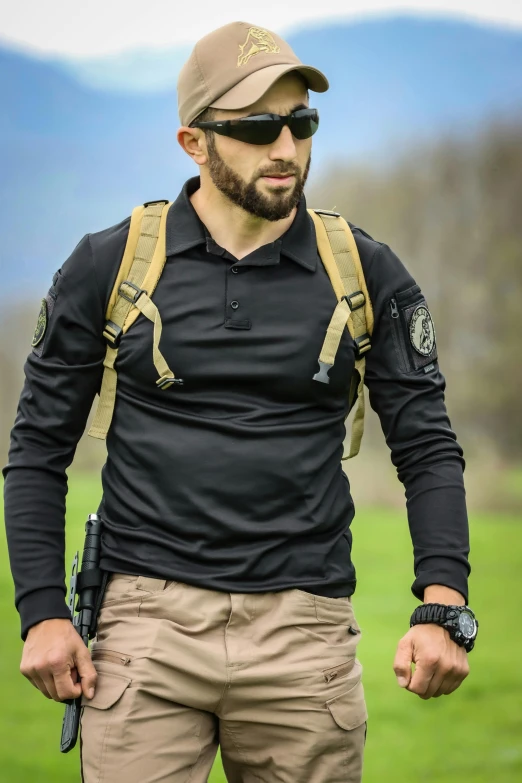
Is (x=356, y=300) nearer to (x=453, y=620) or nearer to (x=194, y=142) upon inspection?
(x=194, y=142)

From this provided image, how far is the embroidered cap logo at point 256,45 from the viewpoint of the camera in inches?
103

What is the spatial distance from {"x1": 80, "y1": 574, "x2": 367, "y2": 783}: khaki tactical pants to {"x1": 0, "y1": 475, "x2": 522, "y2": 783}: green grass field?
→ 237cm

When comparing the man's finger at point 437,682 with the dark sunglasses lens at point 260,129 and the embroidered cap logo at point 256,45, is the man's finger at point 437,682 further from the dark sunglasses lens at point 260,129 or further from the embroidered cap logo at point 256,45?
the embroidered cap logo at point 256,45

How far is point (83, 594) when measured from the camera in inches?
102

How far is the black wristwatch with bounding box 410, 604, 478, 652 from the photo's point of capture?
2441mm

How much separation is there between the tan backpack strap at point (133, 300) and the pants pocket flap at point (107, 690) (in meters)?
0.45

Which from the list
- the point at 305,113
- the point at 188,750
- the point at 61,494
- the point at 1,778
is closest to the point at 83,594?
the point at 61,494

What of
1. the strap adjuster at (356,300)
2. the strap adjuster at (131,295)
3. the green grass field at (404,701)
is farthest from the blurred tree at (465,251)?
the strap adjuster at (131,295)

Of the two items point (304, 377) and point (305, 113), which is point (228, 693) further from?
point (305, 113)

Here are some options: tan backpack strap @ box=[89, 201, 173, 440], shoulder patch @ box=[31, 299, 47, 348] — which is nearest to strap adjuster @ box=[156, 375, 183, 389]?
tan backpack strap @ box=[89, 201, 173, 440]

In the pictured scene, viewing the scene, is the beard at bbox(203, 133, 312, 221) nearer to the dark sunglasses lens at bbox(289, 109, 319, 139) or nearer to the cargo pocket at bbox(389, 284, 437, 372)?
the dark sunglasses lens at bbox(289, 109, 319, 139)

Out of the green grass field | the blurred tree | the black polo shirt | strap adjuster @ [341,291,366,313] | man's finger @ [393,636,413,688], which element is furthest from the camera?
the blurred tree

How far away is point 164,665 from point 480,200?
28.5ft

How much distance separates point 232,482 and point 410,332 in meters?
0.47
